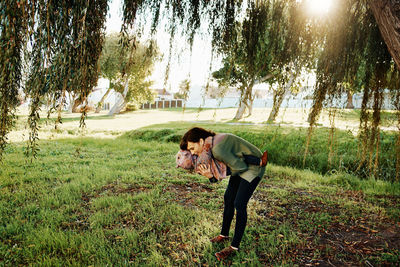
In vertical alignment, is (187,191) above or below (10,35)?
Answer: below

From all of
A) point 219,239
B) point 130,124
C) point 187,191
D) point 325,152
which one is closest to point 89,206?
point 187,191

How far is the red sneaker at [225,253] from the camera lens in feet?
9.29

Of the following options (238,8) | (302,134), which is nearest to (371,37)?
(238,8)

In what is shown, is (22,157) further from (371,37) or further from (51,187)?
(371,37)

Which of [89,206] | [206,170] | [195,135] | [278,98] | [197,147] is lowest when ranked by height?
[89,206]

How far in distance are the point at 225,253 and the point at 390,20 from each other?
290 cm

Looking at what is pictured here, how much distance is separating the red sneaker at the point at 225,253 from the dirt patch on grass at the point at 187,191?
152 centimetres

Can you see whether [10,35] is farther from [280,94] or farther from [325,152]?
[325,152]

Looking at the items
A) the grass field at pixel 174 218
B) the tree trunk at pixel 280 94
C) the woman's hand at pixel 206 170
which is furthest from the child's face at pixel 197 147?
the grass field at pixel 174 218

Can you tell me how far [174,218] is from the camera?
3.76m

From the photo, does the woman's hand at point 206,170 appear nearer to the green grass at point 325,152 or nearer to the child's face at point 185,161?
the child's face at point 185,161

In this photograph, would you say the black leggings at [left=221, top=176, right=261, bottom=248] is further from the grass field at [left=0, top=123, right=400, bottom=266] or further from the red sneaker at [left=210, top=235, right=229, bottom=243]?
the grass field at [left=0, top=123, right=400, bottom=266]

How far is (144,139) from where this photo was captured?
1205cm

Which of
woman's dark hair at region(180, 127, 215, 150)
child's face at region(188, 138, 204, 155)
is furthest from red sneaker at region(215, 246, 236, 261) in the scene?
woman's dark hair at region(180, 127, 215, 150)
